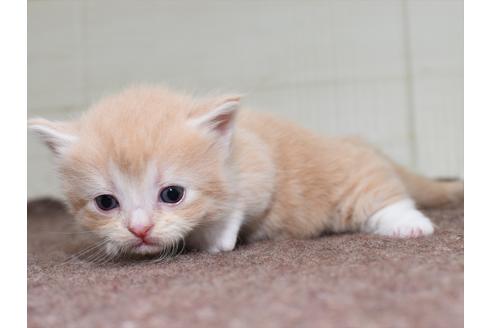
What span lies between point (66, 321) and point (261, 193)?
2.69ft

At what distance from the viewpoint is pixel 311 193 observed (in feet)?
5.83

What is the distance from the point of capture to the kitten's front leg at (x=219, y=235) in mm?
1512

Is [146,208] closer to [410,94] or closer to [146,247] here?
[146,247]

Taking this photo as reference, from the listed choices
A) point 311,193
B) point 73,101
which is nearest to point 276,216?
point 311,193

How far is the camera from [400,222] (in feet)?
5.39

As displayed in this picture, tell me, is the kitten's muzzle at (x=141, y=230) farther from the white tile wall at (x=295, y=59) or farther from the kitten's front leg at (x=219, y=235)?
the white tile wall at (x=295, y=59)

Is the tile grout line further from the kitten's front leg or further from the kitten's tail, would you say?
the kitten's front leg

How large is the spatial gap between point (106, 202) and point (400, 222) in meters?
0.86

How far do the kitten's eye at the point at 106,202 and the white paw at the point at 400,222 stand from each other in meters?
0.79

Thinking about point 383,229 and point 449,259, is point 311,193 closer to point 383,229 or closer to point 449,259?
point 383,229

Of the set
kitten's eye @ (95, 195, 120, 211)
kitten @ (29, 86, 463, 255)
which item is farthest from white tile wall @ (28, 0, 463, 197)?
kitten's eye @ (95, 195, 120, 211)

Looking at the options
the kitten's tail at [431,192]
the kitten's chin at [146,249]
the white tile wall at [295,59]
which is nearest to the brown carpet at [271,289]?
the kitten's chin at [146,249]

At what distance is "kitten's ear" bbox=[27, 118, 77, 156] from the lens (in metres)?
1.47

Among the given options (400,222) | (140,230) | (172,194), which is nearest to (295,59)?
(400,222)
